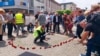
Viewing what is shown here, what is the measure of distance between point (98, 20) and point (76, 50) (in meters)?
4.42

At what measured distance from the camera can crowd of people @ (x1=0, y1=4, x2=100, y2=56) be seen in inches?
214

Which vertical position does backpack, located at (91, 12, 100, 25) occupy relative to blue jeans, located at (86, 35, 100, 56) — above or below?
above

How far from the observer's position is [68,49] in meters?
9.98

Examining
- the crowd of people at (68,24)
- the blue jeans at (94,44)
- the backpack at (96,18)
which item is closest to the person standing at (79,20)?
the crowd of people at (68,24)

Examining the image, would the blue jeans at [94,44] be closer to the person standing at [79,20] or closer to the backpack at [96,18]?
the backpack at [96,18]

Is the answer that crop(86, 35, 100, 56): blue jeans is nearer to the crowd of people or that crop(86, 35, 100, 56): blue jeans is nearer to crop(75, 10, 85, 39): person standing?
the crowd of people

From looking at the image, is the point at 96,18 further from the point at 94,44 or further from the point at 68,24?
the point at 68,24

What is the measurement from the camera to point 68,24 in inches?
615

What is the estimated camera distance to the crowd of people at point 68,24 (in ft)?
17.8

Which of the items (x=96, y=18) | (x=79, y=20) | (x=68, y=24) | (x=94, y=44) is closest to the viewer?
(x=96, y=18)

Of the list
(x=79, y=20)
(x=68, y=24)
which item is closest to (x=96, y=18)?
(x=79, y=20)

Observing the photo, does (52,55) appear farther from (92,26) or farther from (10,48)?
(92,26)

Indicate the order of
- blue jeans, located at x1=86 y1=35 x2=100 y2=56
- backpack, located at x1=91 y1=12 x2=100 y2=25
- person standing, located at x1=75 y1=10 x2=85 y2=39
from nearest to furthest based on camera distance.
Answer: backpack, located at x1=91 y1=12 x2=100 y2=25
blue jeans, located at x1=86 y1=35 x2=100 y2=56
person standing, located at x1=75 y1=10 x2=85 y2=39

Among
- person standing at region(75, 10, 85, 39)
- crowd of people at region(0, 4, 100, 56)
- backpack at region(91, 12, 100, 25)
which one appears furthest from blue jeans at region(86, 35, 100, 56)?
person standing at region(75, 10, 85, 39)
